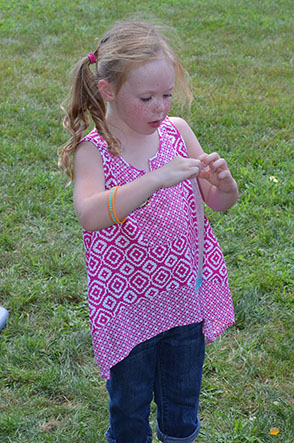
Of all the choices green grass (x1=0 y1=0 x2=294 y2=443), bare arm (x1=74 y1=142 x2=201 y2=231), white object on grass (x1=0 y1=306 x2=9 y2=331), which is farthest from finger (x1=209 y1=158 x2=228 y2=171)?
white object on grass (x1=0 y1=306 x2=9 y2=331)

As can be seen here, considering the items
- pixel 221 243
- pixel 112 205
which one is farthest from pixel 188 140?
pixel 221 243

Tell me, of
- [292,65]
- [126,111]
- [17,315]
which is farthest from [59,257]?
[292,65]

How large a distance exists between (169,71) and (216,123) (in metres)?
3.37

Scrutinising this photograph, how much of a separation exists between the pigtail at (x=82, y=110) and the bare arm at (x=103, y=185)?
1.6 inches

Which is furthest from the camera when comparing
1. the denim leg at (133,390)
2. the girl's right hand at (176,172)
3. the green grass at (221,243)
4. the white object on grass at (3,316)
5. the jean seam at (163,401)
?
the white object on grass at (3,316)

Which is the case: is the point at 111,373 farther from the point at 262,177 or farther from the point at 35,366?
the point at 262,177

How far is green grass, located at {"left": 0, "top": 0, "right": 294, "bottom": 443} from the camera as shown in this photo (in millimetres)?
2504

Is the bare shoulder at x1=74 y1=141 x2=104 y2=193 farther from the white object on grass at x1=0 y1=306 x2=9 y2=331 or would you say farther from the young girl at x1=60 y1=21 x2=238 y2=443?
the white object on grass at x1=0 y1=306 x2=9 y2=331

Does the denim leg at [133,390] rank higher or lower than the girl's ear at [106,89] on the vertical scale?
lower

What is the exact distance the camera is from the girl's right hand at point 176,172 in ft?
5.07

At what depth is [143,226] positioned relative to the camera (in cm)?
177

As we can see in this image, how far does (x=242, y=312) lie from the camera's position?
297 cm

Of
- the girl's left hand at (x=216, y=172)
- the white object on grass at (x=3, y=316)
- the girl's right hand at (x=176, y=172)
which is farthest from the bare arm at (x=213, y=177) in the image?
the white object on grass at (x=3, y=316)

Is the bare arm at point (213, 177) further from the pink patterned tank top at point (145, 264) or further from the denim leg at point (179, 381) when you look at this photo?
the denim leg at point (179, 381)
